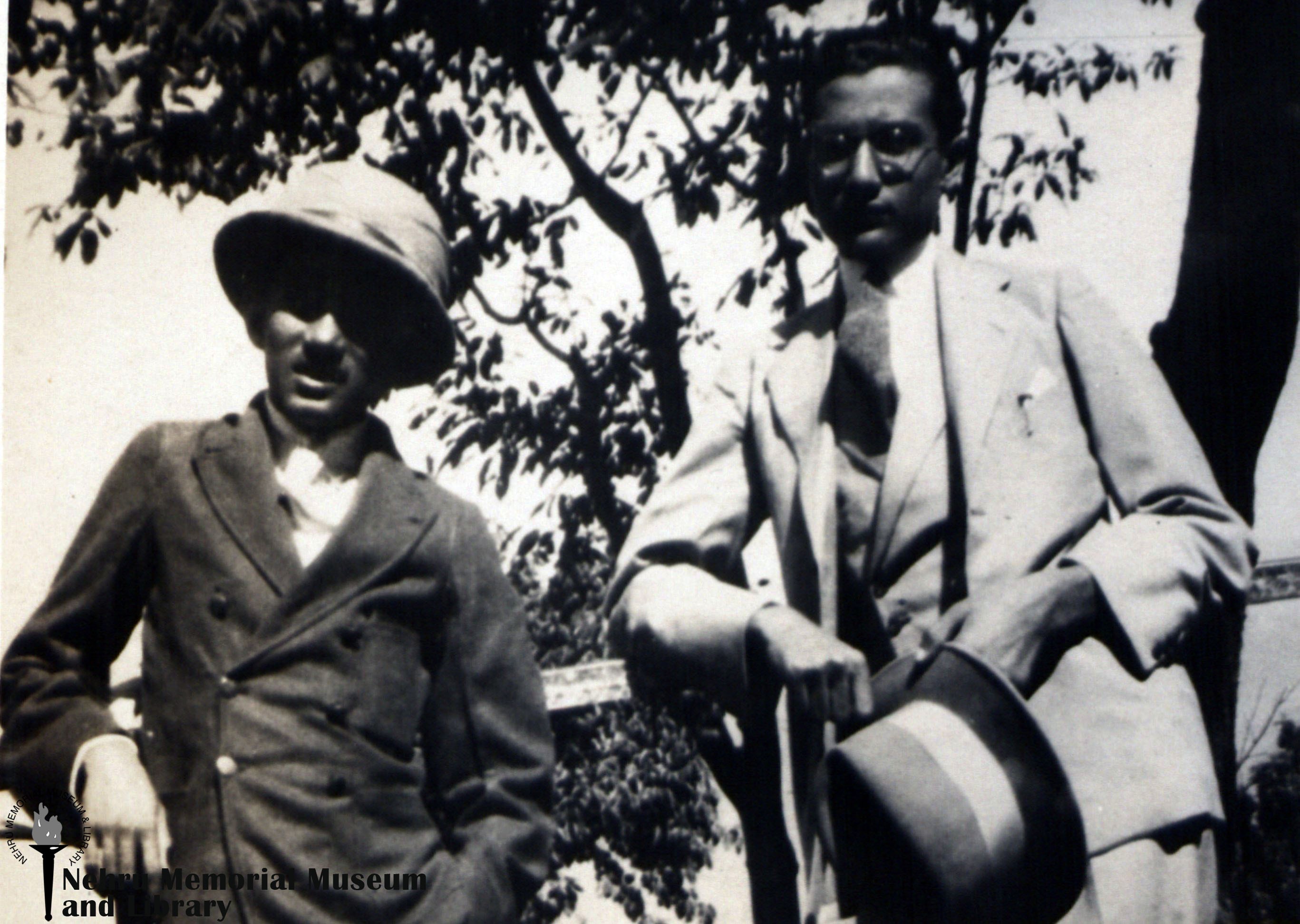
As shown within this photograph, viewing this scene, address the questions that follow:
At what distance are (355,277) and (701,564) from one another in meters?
0.88

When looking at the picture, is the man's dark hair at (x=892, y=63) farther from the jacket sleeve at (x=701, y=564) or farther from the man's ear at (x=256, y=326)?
the man's ear at (x=256, y=326)

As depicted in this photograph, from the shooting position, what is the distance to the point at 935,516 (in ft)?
9.08

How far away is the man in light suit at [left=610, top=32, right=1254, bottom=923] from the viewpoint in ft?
8.26

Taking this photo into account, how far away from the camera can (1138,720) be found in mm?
2580

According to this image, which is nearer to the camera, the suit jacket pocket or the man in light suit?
the man in light suit

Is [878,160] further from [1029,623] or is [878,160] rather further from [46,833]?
[46,833]

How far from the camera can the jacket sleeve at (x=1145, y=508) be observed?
2.54 m

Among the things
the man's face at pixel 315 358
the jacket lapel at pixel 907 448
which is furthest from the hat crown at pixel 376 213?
the jacket lapel at pixel 907 448

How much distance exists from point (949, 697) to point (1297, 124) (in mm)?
1930

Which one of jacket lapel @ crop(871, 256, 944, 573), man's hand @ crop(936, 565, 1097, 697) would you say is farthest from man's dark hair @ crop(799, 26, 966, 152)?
man's hand @ crop(936, 565, 1097, 697)

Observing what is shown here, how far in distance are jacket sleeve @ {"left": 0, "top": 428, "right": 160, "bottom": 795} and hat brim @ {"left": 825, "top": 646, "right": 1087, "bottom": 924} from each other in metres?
1.36

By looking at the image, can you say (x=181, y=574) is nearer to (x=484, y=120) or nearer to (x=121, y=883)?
(x=121, y=883)

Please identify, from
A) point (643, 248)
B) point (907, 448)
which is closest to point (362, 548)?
point (907, 448)

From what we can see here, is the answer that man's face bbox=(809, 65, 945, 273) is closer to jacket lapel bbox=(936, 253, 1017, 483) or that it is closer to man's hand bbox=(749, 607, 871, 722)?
jacket lapel bbox=(936, 253, 1017, 483)
